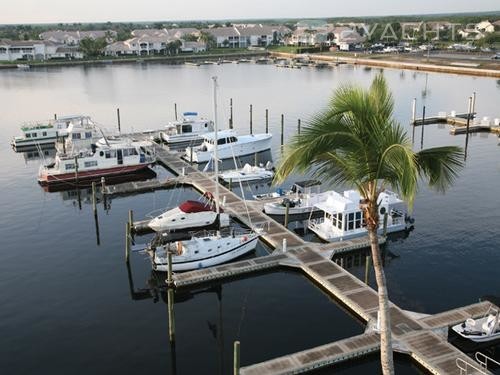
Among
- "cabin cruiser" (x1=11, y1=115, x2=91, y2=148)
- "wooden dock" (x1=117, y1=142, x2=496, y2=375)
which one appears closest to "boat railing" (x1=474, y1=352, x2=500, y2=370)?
"wooden dock" (x1=117, y1=142, x2=496, y2=375)

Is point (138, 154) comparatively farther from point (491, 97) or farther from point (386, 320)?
point (491, 97)

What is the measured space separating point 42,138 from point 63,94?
182 feet

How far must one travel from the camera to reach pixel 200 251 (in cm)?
3781

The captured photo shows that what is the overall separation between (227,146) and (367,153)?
56.6 m

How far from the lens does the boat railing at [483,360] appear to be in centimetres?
2665

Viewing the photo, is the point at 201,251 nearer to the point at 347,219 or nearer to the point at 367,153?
the point at 347,219

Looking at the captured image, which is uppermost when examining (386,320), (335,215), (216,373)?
(386,320)

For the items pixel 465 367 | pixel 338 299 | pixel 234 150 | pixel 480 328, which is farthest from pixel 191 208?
pixel 234 150

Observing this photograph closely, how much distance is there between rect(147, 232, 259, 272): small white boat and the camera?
37312 mm

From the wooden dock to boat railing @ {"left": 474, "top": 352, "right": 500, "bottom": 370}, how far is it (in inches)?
47.4

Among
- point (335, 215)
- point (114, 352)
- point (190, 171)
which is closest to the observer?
point (114, 352)

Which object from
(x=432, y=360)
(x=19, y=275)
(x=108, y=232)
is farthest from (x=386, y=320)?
(x=108, y=232)

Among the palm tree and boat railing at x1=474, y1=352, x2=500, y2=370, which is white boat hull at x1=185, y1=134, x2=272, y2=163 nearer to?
boat railing at x1=474, y1=352, x2=500, y2=370

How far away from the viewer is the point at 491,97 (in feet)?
379
